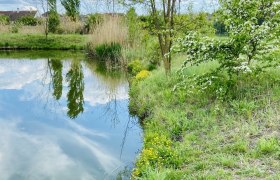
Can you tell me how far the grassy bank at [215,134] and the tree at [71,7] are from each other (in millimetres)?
28215

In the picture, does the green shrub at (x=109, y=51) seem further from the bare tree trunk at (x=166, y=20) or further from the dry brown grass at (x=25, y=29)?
the dry brown grass at (x=25, y=29)

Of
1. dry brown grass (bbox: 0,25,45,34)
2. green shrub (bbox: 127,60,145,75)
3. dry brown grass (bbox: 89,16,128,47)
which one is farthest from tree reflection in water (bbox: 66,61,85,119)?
dry brown grass (bbox: 0,25,45,34)

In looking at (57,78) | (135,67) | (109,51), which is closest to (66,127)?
(135,67)

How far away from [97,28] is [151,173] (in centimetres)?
1764

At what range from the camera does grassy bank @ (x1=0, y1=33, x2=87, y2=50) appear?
28000 millimetres

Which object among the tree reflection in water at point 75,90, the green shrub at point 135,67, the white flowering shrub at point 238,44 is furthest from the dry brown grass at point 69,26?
the white flowering shrub at point 238,44

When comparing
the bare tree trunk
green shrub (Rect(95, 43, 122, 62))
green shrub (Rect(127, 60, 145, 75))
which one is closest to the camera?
the bare tree trunk

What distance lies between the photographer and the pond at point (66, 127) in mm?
6508

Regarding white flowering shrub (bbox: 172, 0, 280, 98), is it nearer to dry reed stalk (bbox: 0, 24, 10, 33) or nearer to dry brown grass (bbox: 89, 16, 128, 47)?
dry brown grass (bbox: 89, 16, 128, 47)

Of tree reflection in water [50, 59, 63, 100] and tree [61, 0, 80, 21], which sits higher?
tree [61, 0, 80, 21]

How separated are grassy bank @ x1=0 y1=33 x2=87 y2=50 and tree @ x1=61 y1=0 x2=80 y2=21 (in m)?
6.19

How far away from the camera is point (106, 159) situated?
6879 millimetres

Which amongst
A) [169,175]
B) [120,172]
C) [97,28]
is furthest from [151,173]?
[97,28]

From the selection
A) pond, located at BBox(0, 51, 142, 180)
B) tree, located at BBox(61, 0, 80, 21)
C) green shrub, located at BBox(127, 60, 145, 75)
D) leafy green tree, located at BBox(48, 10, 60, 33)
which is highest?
tree, located at BBox(61, 0, 80, 21)
